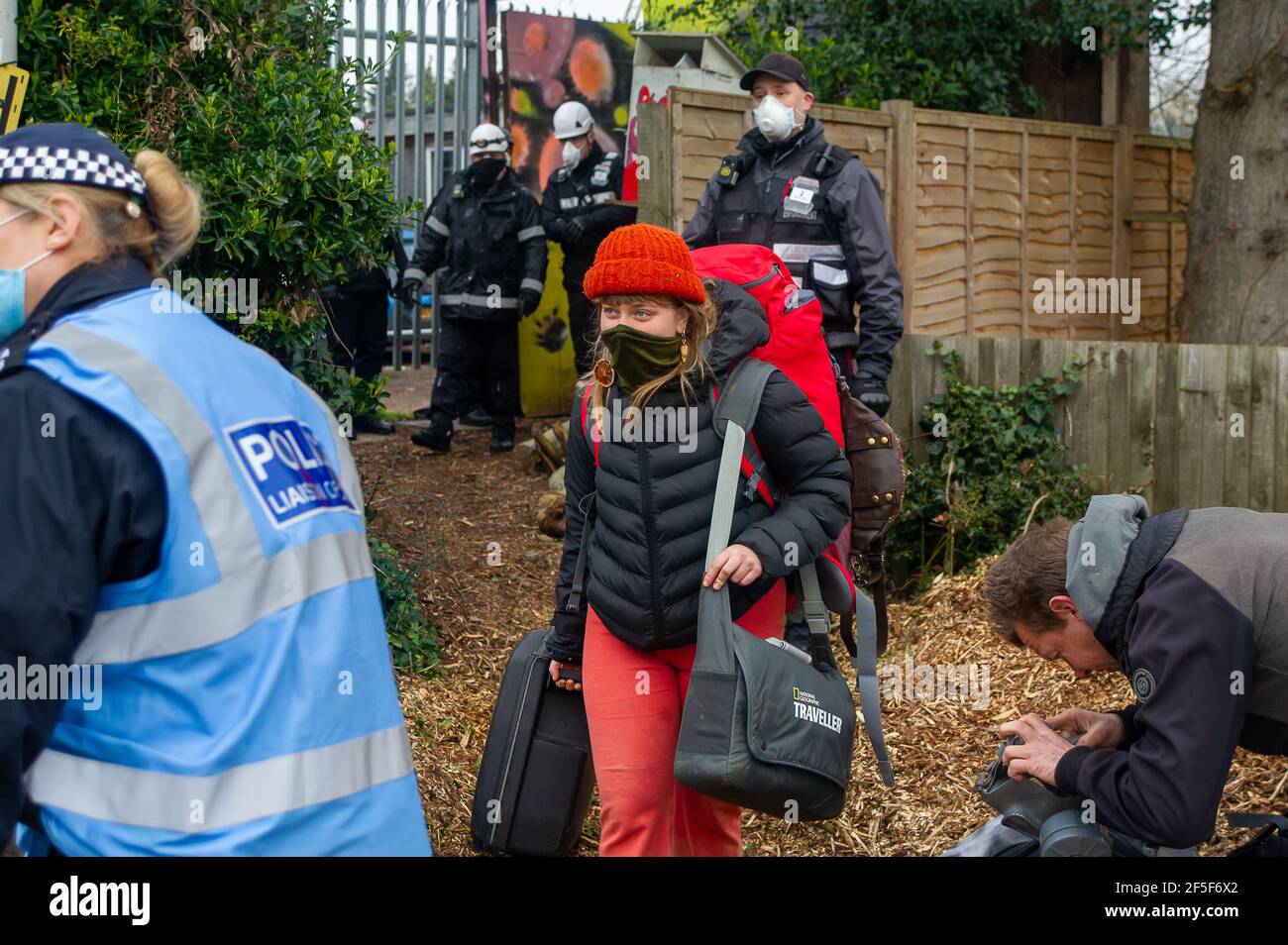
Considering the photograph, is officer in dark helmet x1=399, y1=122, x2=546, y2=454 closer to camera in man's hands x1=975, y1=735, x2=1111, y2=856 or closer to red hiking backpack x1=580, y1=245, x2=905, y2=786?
red hiking backpack x1=580, y1=245, x2=905, y2=786

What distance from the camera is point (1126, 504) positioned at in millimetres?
2949

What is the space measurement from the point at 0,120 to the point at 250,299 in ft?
4.04

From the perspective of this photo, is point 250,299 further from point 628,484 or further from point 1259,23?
point 1259,23

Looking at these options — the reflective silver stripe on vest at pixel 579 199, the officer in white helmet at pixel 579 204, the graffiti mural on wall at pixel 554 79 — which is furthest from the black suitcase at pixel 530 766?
the graffiti mural on wall at pixel 554 79

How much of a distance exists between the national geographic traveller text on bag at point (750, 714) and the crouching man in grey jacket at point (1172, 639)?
0.51m

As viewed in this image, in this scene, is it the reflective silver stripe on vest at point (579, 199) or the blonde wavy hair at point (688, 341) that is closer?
the blonde wavy hair at point (688, 341)

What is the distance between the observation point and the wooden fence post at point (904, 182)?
911cm

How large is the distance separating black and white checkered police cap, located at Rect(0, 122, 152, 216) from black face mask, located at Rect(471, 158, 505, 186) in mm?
7524

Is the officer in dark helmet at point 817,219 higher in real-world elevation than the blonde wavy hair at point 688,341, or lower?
higher

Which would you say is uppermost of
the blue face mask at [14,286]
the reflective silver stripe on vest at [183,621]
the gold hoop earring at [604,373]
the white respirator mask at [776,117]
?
the white respirator mask at [776,117]

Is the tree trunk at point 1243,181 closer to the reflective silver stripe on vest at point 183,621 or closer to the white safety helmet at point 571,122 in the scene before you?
the white safety helmet at point 571,122

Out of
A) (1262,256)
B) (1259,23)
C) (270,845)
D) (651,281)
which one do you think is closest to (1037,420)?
(1262,256)

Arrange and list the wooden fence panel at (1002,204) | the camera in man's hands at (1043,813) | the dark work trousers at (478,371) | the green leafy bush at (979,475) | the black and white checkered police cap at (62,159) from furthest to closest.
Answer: the dark work trousers at (478,371) < the wooden fence panel at (1002,204) < the green leafy bush at (979,475) < the camera in man's hands at (1043,813) < the black and white checkered police cap at (62,159)

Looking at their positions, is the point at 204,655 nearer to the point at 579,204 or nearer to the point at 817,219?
the point at 817,219
